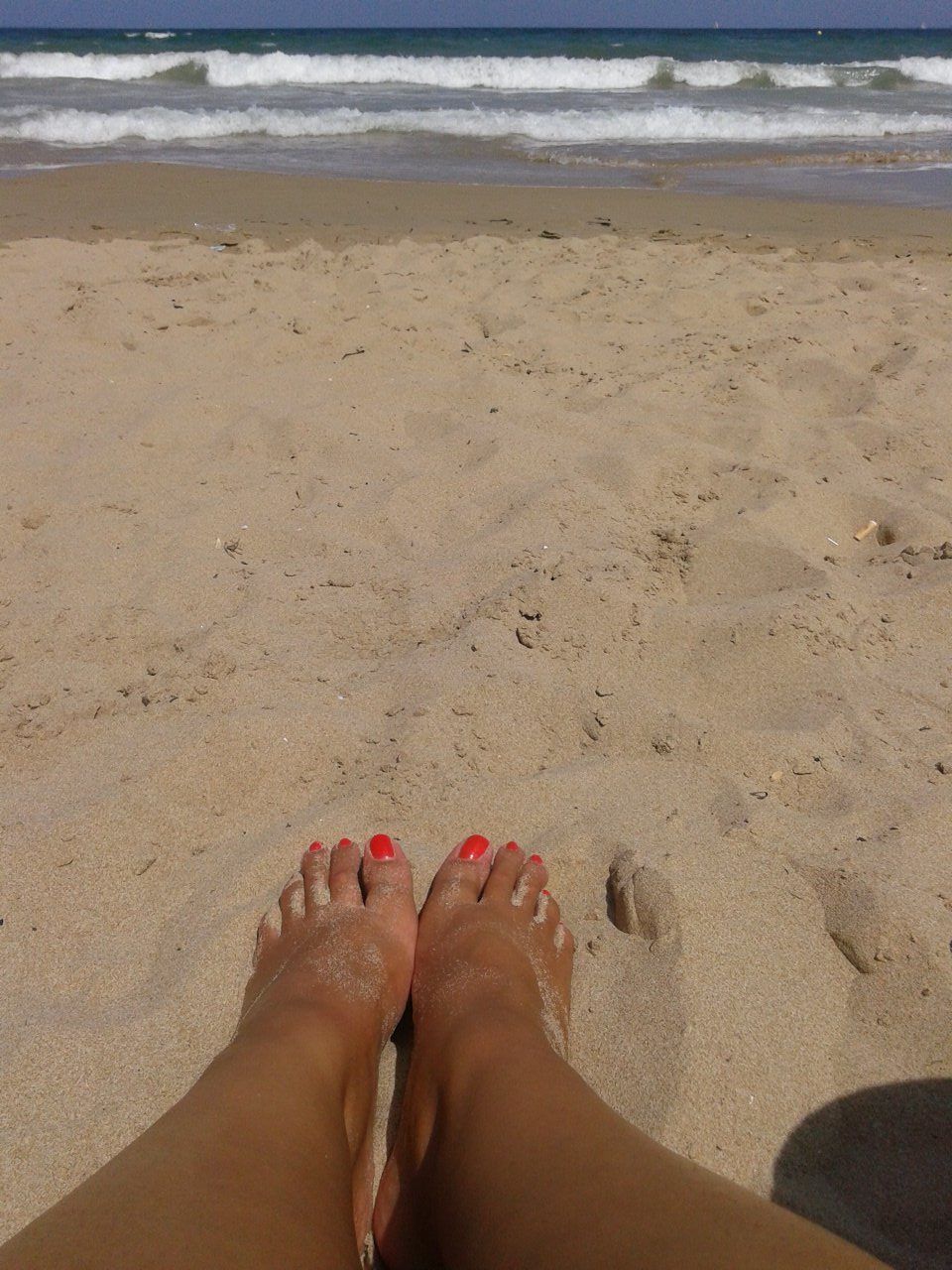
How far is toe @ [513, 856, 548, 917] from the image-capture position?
1.54m

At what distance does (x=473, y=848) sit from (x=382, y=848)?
6.2 inches

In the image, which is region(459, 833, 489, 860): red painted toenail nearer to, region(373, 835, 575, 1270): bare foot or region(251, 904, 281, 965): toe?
region(373, 835, 575, 1270): bare foot

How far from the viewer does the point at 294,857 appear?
1.59 metres

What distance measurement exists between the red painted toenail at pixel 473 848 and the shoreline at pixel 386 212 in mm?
4192

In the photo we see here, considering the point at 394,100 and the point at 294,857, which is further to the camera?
the point at 394,100

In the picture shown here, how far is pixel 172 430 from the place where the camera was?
9.27 feet

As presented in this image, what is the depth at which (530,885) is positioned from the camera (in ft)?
5.09

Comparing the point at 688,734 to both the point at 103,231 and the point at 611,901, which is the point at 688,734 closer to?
the point at 611,901

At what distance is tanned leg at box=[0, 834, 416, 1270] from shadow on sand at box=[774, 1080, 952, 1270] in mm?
545

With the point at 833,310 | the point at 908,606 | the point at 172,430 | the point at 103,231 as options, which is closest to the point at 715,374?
the point at 833,310

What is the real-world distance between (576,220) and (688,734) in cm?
470

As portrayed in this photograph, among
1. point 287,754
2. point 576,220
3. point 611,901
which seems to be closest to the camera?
point 611,901

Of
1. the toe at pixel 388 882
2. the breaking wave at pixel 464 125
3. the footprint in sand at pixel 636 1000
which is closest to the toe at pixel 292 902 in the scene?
the toe at pixel 388 882

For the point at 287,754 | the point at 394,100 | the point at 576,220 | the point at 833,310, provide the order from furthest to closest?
1. the point at 394,100
2. the point at 576,220
3. the point at 833,310
4. the point at 287,754
